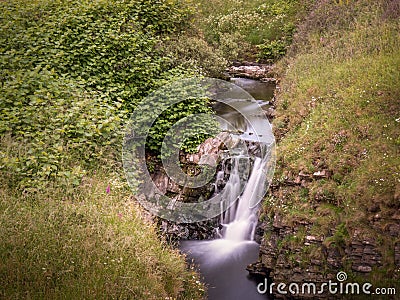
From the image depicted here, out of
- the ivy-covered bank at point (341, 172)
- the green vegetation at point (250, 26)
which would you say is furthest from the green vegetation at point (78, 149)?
the green vegetation at point (250, 26)

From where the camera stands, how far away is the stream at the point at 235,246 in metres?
8.97

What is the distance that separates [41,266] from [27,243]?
0.48 meters

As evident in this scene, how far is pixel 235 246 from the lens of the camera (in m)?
9.98

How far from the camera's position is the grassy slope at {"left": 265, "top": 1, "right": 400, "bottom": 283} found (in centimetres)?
816

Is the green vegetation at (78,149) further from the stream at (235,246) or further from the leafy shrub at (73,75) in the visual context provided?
the stream at (235,246)

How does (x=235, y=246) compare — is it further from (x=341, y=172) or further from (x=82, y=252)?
(x=82, y=252)

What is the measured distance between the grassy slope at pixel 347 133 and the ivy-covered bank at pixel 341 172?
0.02 metres

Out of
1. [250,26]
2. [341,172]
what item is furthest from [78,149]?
[250,26]

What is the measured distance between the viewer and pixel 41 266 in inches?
248

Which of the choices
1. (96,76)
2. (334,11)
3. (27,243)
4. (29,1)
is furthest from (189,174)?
(334,11)

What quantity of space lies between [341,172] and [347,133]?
124 cm

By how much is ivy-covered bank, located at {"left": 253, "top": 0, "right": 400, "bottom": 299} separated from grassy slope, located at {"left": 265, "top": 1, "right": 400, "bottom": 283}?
2 cm

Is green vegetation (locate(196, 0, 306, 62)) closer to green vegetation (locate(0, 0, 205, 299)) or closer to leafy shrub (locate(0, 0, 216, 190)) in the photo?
leafy shrub (locate(0, 0, 216, 190))

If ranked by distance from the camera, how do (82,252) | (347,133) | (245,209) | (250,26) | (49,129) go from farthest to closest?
(250,26), (245,209), (347,133), (49,129), (82,252)
